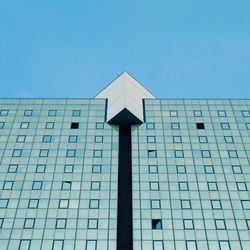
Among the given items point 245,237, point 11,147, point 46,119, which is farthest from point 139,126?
point 245,237

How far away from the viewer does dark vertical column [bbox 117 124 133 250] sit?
43.9 m

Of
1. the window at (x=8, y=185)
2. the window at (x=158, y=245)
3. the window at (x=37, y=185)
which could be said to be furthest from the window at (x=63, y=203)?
the window at (x=158, y=245)

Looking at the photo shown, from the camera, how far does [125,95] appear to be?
59.8 metres

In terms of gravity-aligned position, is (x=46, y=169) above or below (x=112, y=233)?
above

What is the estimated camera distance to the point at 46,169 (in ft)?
169

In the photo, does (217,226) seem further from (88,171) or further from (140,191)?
(88,171)

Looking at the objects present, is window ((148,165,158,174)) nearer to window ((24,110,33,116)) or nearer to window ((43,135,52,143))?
window ((43,135,52,143))

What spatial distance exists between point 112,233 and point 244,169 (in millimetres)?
19704

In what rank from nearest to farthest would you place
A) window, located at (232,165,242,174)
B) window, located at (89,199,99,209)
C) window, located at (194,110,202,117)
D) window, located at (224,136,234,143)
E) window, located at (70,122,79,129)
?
window, located at (89,199,99,209) → window, located at (232,165,242,174) → window, located at (224,136,234,143) → window, located at (70,122,79,129) → window, located at (194,110,202,117)

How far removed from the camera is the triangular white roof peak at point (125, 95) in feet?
190

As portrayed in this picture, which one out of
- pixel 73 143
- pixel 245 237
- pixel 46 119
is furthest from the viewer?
pixel 46 119

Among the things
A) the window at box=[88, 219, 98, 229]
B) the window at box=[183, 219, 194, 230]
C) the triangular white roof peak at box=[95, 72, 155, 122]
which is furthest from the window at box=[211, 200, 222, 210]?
the triangular white roof peak at box=[95, 72, 155, 122]

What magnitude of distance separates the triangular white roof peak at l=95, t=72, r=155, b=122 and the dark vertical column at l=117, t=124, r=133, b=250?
2.63 m

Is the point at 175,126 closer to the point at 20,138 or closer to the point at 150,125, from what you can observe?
the point at 150,125
